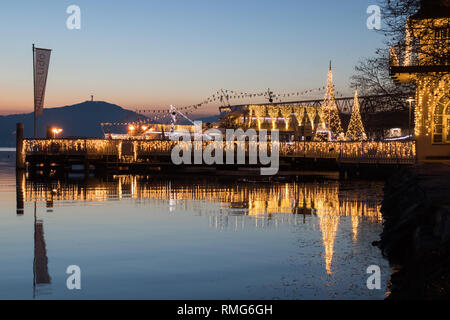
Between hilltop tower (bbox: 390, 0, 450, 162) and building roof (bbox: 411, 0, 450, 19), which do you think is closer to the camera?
building roof (bbox: 411, 0, 450, 19)

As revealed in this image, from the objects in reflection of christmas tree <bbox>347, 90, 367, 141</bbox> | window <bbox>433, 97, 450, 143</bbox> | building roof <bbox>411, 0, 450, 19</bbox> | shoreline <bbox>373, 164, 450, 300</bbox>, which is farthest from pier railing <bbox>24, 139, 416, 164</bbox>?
shoreline <bbox>373, 164, 450, 300</bbox>

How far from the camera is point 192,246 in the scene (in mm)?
18141

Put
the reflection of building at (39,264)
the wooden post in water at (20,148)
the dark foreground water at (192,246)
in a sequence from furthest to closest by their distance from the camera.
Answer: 1. the wooden post in water at (20,148)
2. the reflection of building at (39,264)
3. the dark foreground water at (192,246)

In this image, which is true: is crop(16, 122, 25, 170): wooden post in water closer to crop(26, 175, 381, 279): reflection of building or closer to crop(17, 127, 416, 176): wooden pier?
crop(17, 127, 416, 176): wooden pier

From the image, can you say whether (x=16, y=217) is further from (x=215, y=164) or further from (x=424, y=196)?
(x=215, y=164)

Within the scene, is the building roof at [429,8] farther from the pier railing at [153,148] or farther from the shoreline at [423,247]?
the pier railing at [153,148]

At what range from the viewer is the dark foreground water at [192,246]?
13.1 meters

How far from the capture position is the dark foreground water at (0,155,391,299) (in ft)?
43.0

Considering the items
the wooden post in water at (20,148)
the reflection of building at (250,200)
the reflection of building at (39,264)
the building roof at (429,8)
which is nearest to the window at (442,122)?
the reflection of building at (250,200)

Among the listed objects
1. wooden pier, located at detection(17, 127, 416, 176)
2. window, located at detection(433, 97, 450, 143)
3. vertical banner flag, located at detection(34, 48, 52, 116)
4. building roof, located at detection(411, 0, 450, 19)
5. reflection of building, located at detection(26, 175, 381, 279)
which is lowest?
reflection of building, located at detection(26, 175, 381, 279)

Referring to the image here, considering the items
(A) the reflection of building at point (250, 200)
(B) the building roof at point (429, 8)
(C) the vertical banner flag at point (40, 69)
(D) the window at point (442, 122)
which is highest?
(C) the vertical banner flag at point (40, 69)

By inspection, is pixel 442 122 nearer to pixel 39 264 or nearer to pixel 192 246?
pixel 192 246

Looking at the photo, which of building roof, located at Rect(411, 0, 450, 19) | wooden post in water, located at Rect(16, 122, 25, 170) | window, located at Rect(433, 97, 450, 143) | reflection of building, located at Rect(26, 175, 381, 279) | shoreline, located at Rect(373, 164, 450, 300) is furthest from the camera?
wooden post in water, located at Rect(16, 122, 25, 170)
